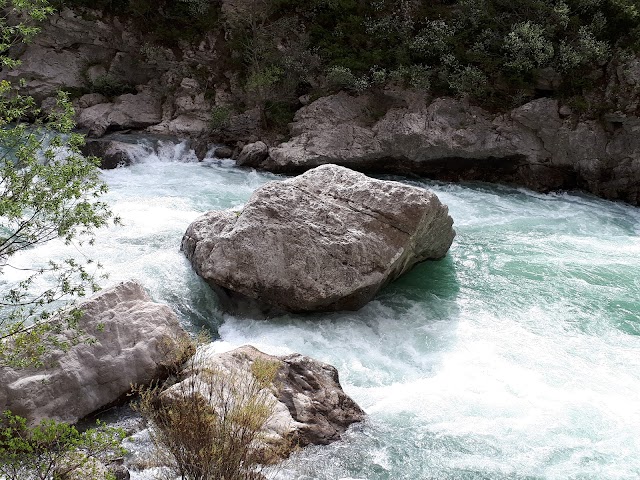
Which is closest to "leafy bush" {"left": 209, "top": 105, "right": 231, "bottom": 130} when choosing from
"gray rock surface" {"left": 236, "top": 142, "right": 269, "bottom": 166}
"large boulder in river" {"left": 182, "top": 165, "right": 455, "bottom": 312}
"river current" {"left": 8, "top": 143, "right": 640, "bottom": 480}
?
"gray rock surface" {"left": 236, "top": 142, "right": 269, "bottom": 166}

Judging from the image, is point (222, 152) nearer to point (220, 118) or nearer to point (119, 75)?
point (220, 118)

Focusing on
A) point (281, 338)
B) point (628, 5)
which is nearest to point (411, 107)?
point (628, 5)

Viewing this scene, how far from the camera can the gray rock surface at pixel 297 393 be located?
6258 millimetres

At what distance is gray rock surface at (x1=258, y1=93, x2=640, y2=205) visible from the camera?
17.2 meters

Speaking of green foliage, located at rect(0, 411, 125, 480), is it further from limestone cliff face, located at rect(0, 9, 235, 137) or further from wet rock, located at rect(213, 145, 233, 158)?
limestone cliff face, located at rect(0, 9, 235, 137)

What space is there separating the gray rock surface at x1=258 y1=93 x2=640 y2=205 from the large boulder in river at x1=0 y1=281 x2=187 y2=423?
1115 centimetres

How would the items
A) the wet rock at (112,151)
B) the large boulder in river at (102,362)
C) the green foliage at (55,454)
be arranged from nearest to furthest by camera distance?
the green foliage at (55,454)
the large boulder in river at (102,362)
the wet rock at (112,151)

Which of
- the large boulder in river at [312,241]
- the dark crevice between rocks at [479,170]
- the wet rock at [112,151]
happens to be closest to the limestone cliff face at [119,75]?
the wet rock at [112,151]

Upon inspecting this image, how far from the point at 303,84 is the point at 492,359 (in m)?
14.3

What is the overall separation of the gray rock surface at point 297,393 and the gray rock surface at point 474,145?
11411 mm

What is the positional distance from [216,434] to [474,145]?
14731mm

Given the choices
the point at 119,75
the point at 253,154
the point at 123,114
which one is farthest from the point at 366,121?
the point at 119,75

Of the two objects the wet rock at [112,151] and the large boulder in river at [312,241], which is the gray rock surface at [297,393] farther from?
the wet rock at [112,151]

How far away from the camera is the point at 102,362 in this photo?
22.3 feet
